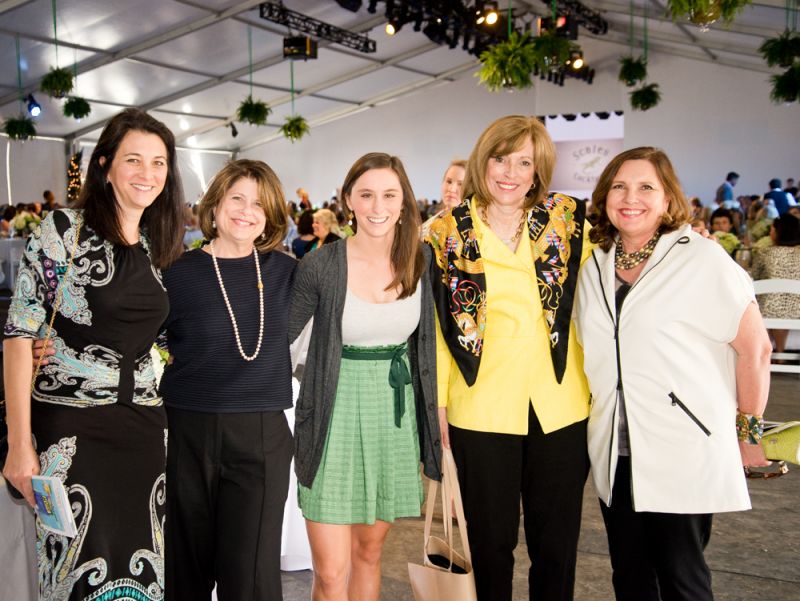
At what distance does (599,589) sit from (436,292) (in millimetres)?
1551

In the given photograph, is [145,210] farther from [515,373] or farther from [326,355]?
[515,373]

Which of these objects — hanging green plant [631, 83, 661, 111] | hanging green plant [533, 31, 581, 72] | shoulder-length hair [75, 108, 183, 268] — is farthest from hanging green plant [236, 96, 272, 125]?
shoulder-length hair [75, 108, 183, 268]

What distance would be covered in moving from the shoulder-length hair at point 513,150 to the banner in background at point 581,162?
14.7 metres

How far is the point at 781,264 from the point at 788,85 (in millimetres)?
4668

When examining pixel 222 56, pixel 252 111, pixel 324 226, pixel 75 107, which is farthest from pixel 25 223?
pixel 222 56

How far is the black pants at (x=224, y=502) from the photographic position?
214 centimetres

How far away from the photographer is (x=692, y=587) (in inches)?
81.9

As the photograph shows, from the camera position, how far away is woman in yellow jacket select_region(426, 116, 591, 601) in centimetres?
228

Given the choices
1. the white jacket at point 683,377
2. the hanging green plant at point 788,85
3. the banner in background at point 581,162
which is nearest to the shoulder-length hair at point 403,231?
the white jacket at point 683,377

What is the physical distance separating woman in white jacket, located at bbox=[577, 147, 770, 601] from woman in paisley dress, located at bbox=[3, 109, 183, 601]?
4.24 ft

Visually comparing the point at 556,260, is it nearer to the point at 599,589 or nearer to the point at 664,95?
the point at 599,589

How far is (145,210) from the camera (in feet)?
7.02

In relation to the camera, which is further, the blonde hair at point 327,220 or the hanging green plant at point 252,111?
the hanging green plant at point 252,111

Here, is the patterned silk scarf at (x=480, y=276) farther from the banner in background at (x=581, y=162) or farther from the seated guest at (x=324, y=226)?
the banner in background at (x=581, y=162)
